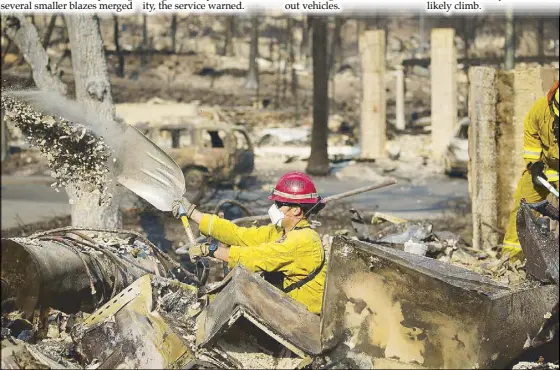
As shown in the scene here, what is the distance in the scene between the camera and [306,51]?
58156 mm

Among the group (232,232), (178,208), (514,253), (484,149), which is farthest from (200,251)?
(484,149)

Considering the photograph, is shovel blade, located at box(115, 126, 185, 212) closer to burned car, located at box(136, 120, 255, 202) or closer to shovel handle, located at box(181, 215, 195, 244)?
shovel handle, located at box(181, 215, 195, 244)

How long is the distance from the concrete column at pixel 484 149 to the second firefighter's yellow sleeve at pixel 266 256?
4.82 meters

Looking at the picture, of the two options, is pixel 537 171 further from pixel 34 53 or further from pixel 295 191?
pixel 34 53

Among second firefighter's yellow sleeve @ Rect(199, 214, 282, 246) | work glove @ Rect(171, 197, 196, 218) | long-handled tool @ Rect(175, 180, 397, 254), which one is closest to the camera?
second firefighter's yellow sleeve @ Rect(199, 214, 282, 246)

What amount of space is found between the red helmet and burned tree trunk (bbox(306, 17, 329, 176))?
15.0 metres

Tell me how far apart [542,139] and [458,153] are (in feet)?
41.1

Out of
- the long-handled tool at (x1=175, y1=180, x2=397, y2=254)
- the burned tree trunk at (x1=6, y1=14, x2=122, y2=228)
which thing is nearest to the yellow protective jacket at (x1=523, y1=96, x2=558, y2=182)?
the long-handled tool at (x1=175, y1=180, x2=397, y2=254)

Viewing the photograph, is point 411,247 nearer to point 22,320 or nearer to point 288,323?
point 288,323

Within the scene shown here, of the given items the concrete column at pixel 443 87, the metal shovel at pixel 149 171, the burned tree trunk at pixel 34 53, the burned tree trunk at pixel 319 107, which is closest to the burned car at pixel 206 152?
the burned tree trunk at pixel 319 107

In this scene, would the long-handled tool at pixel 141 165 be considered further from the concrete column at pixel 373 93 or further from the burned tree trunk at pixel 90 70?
the concrete column at pixel 373 93

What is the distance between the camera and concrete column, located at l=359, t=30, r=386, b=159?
24.0 m

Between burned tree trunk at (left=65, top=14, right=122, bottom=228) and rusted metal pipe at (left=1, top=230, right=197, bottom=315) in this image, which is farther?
burned tree trunk at (left=65, top=14, right=122, bottom=228)

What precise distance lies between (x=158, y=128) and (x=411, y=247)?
12580mm
